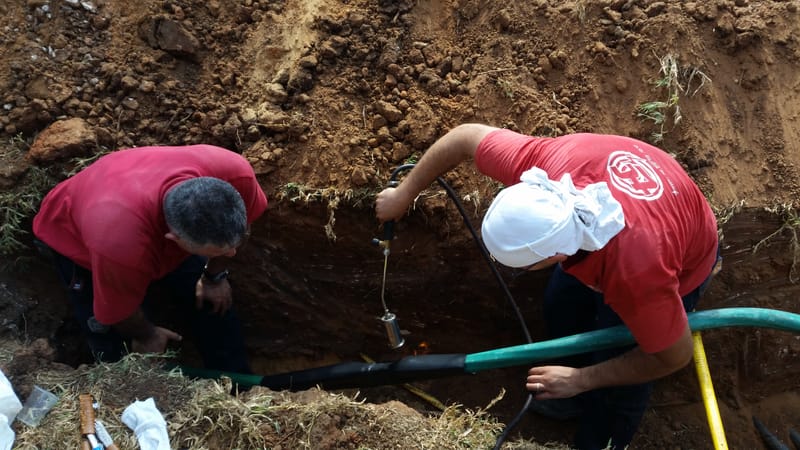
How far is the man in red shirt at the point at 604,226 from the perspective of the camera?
2057 mm

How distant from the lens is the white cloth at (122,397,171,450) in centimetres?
246

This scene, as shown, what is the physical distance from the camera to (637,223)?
2096 mm

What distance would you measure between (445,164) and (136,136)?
5.84ft

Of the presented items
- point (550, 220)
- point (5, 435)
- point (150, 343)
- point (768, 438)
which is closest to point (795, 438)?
point (768, 438)

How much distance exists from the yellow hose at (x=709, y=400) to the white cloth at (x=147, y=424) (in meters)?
2.21

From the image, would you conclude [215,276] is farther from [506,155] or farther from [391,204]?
[506,155]

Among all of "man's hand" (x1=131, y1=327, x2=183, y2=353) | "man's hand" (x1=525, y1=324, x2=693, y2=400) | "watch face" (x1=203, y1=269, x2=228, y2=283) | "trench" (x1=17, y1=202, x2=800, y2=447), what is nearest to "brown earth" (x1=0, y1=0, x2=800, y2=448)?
"trench" (x1=17, y1=202, x2=800, y2=447)

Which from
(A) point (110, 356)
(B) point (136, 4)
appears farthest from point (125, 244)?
(B) point (136, 4)

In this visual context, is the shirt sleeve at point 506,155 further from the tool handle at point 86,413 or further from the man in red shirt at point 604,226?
the tool handle at point 86,413

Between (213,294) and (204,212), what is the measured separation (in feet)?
3.83

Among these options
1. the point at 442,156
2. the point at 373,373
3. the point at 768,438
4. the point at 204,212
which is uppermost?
the point at 442,156

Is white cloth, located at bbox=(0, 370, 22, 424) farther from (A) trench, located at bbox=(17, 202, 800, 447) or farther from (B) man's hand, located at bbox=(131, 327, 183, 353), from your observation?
(A) trench, located at bbox=(17, 202, 800, 447)

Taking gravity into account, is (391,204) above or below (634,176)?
below

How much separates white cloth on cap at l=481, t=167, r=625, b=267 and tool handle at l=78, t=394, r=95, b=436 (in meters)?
1.76
